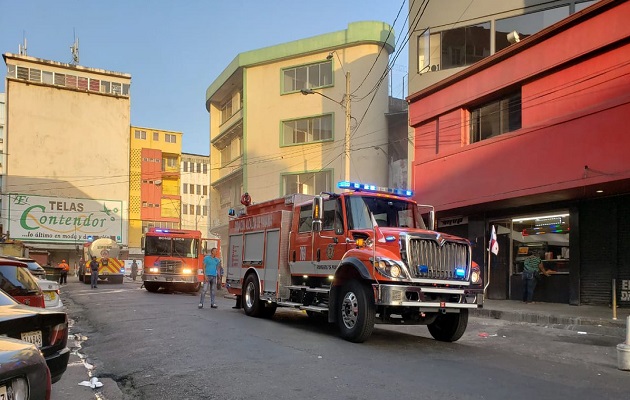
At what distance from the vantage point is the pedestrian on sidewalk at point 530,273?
52.6 feet

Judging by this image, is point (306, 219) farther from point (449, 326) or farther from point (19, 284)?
point (19, 284)

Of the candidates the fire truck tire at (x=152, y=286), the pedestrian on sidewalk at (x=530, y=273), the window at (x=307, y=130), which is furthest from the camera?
the window at (x=307, y=130)

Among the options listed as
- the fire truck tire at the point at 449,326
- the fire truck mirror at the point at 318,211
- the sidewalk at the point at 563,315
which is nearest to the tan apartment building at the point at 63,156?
the sidewalk at the point at 563,315

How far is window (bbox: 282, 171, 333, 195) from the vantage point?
3228 centimetres

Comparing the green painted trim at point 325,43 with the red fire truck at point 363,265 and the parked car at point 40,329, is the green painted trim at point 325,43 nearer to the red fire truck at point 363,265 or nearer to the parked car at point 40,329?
the red fire truck at point 363,265

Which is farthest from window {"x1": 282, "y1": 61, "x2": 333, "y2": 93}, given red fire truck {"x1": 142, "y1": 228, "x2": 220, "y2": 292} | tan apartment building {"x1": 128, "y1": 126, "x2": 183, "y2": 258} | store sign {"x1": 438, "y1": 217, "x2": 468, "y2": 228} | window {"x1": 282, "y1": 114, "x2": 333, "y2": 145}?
tan apartment building {"x1": 128, "y1": 126, "x2": 183, "y2": 258}

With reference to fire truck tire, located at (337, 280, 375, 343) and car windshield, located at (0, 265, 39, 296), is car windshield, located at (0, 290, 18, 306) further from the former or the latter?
fire truck tire, located at (337, 280, 375, 343)

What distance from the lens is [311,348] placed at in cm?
843

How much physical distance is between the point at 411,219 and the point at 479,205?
302 inches

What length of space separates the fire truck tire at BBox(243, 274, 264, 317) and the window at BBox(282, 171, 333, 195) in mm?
18188

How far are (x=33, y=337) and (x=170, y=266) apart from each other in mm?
18769

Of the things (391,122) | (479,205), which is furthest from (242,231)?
(391,122)

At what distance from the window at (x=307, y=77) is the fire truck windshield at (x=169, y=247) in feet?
46.3

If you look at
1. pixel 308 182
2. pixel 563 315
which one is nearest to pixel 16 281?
Answer: pixel 563 315
